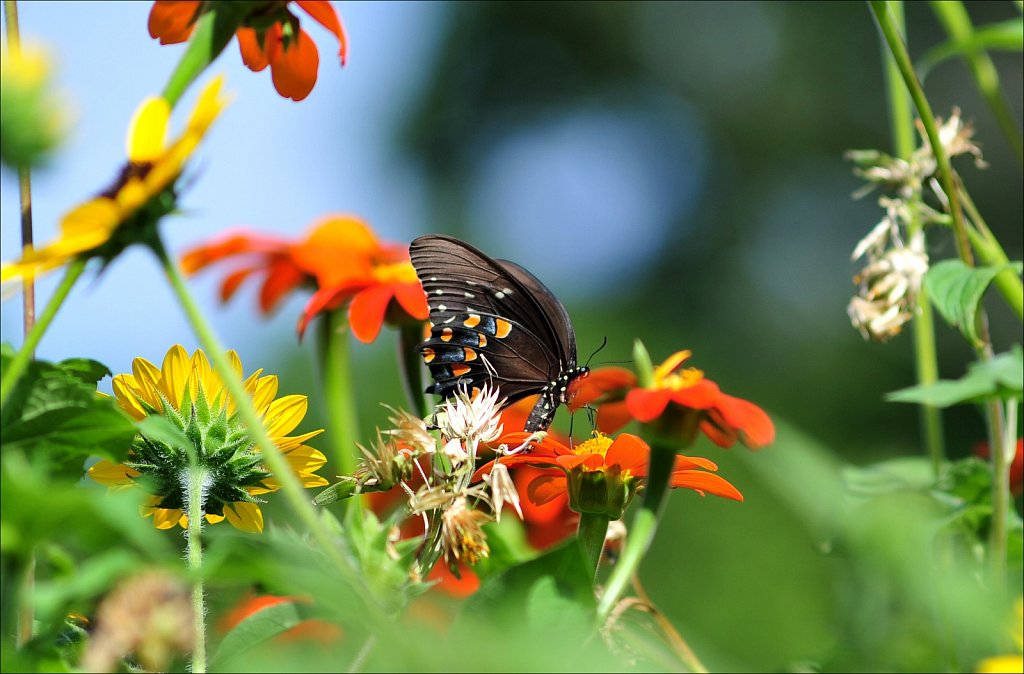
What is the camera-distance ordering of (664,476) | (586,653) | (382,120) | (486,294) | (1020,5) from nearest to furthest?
1. (586,653)
2. (664,476)
3. (1020,5)
4. (486,294)
5. (382,120)

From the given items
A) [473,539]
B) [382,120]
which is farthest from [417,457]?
[382,120]

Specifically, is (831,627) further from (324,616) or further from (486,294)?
(486,294)

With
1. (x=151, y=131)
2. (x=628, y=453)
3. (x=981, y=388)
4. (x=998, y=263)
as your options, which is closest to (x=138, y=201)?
(x=151, y=131)

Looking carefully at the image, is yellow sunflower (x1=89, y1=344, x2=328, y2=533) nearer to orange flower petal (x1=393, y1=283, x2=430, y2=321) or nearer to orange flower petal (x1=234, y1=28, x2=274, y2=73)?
orange flower petal (x1=234, y1=28, x2=274, y2=73)

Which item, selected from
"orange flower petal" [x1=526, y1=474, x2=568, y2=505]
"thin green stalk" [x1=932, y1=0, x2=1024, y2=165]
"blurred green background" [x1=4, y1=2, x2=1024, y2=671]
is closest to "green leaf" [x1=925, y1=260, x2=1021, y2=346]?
"thin green stalk" [x1=932, y1=0, x2=1024, y2=165]

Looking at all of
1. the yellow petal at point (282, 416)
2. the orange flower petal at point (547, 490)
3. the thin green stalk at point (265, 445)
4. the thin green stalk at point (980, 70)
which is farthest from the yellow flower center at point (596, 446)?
the thin green stalk at point (980, 70)

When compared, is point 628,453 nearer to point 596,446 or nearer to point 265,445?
point 596,446
